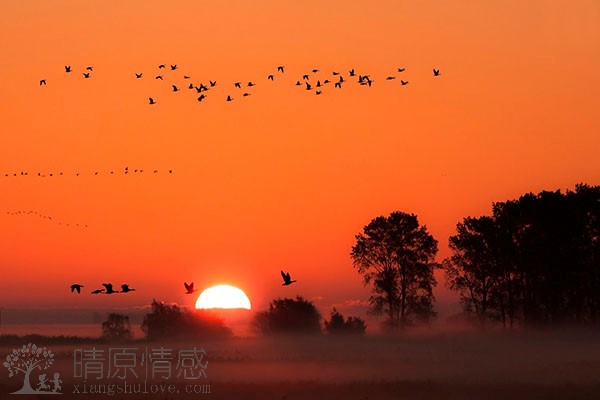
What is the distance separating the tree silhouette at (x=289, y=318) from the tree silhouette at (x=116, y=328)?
1150cm

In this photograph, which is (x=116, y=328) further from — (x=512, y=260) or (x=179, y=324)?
(x=512, y=260)

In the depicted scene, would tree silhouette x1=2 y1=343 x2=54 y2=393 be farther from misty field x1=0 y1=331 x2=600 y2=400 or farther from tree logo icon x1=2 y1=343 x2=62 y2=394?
misty field x1=0 y1=331 x2=600 y2=400

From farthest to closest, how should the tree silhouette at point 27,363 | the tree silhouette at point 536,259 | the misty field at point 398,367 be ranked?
the tree silhouette at point 536,259 < the tree silhouette at point 27,363 < the misty field at point 398,367

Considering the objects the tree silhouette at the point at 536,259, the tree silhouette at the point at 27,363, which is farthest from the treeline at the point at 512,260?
the tree silhouette at the point at 27,363

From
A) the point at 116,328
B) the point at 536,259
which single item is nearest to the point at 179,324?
the point at 116,328

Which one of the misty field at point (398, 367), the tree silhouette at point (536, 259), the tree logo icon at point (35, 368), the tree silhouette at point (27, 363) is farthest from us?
the tree silhouette at point (536, 259)

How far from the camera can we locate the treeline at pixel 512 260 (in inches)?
3669

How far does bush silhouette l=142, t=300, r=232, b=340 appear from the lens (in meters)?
105

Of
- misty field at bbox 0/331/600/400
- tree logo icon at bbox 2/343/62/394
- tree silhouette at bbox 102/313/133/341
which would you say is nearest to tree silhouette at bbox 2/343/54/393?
tree logo icon at bbox 2/343/62/394

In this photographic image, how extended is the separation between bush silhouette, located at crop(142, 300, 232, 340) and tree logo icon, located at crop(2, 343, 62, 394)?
23958 millimetres

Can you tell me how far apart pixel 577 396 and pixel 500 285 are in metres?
37.1

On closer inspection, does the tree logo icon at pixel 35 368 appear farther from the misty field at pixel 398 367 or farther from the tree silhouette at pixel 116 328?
the tree silhouette at pixel 116 328

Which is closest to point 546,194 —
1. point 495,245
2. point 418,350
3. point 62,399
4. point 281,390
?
point 495,245

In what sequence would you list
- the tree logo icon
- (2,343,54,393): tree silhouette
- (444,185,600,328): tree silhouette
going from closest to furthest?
the tree logo icon, (2,343,54,393): tree silhouette, (444,185,600,328): tree silhouette
